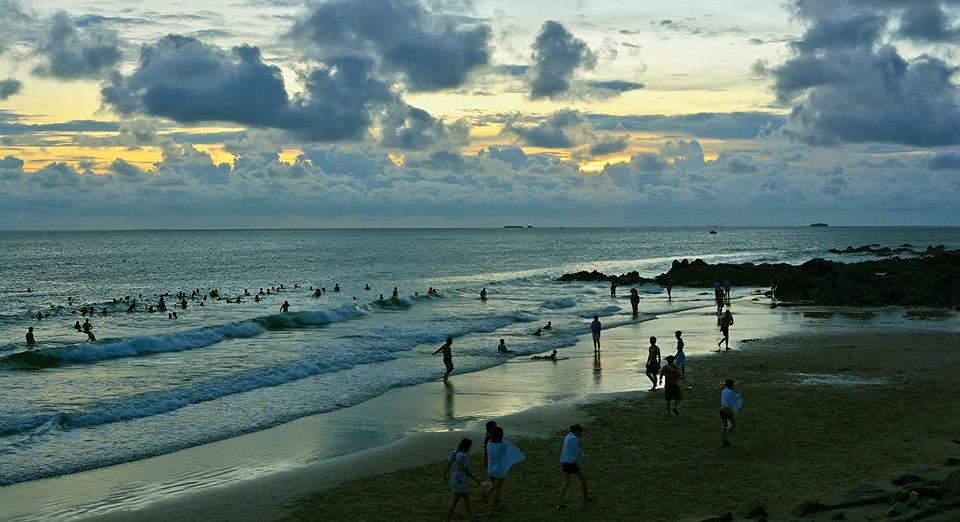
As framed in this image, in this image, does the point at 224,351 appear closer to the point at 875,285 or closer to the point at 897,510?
the point at 897,510

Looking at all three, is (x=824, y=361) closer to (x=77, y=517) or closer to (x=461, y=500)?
(x=461, y=500)

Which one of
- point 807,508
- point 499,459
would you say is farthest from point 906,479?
point 499,459

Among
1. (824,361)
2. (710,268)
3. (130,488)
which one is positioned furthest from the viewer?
(710,268)

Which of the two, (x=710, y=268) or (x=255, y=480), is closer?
(x=255, y=480)

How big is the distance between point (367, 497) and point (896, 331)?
2674 centimetres

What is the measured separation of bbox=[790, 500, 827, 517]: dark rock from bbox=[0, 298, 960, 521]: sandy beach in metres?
0.30

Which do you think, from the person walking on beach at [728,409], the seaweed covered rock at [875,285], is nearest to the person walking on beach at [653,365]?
the person walking on beach at [728,409]

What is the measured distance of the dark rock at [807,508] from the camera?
36.2ft

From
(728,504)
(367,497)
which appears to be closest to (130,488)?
(367,497)

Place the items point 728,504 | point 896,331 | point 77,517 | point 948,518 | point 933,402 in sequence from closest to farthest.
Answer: point 948,518 → point 728,504 → point 77,517 → point 933,402 → point 896,331

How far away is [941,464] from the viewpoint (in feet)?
43.9

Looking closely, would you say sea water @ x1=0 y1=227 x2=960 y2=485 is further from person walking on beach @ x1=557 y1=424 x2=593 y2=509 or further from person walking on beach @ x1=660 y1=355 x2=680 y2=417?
person walking on beach @ x1=557 y1=424 x2=593 y2=509

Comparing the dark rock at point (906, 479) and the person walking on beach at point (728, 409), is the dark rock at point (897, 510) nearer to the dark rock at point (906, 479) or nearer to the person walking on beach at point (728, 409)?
the dark rock at point (906, 479)

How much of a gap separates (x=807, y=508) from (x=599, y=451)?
16.8 ft
